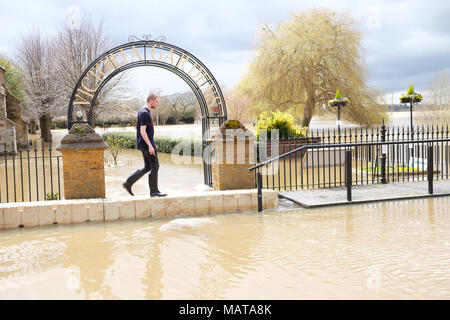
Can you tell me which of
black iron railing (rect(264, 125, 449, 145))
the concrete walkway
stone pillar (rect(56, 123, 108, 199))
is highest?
black iron railing (rect(264, 125, 449, 145))

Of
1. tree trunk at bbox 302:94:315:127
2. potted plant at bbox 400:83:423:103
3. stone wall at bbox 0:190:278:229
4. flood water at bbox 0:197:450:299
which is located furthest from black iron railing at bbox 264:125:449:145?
tree trunk at bbox 302:94:315:127

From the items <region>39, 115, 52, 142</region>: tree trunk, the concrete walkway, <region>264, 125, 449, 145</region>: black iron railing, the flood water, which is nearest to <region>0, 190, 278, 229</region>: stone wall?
the flood water

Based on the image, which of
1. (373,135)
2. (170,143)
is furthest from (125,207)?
(170,143)

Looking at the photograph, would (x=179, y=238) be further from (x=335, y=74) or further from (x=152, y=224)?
(x=335, y=74)

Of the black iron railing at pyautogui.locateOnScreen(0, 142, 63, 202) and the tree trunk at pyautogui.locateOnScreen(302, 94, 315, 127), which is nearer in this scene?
the black iron railing at pyautogui.locateOnScreen(0, 142, 63, 202)

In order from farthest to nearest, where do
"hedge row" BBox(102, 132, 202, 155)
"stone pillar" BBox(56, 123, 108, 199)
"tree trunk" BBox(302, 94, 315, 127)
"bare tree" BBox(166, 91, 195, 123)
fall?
"bare tree" BBox(166, 91, 195, 123), "tree trunk" BBox(302, 94, 315, 127), "hedge row" BBox(102, 132, 202, 155), "stone pillar" BBox(56, 123, 108, 199)

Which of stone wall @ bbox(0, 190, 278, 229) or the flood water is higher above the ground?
stone wall @ bbox(0, 190, 278, 229)

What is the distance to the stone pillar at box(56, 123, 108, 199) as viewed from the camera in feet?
21.0

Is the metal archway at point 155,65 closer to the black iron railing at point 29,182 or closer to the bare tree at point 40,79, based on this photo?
the black iron railing at point 29,182

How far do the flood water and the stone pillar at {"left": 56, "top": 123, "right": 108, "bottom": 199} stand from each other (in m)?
0.65

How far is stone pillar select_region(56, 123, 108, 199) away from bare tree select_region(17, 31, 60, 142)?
24.6 metres

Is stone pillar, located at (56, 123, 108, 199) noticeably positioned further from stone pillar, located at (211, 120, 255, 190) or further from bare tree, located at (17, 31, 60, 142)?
bare tree, located at (17, 31, 60, 142)

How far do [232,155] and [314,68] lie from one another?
20414 millimetres

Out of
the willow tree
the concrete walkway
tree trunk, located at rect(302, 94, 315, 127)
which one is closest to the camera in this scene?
the concrete walkway
